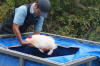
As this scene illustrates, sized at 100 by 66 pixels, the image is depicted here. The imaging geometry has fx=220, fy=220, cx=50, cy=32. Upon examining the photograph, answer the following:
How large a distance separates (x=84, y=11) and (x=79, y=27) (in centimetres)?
59

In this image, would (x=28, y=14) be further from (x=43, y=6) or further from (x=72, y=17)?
(x=72, y=17)

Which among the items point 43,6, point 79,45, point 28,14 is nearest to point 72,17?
point 79,45

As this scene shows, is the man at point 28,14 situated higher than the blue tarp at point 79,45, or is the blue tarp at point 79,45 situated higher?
the man at point 28,14

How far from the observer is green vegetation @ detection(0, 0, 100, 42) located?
5.82 meters

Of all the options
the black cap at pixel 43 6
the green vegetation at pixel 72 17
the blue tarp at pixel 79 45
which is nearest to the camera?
the blue tarp at pixel 79 45

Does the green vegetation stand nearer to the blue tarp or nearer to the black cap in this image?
the blue tarp

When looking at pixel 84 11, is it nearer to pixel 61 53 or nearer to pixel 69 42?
pixel 69 42

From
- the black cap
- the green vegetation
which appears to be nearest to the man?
the black cap

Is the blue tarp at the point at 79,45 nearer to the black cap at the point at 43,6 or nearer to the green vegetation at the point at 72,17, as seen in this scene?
the black cap at the point at 43,6

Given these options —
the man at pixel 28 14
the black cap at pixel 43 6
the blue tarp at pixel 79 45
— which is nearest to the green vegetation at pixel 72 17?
the blue tarp at pixel 79 45

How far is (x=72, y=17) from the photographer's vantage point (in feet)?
19.9

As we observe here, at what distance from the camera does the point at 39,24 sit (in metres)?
3.60

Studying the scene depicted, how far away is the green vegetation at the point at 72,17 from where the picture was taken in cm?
582

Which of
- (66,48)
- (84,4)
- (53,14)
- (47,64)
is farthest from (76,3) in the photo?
(47,64)
